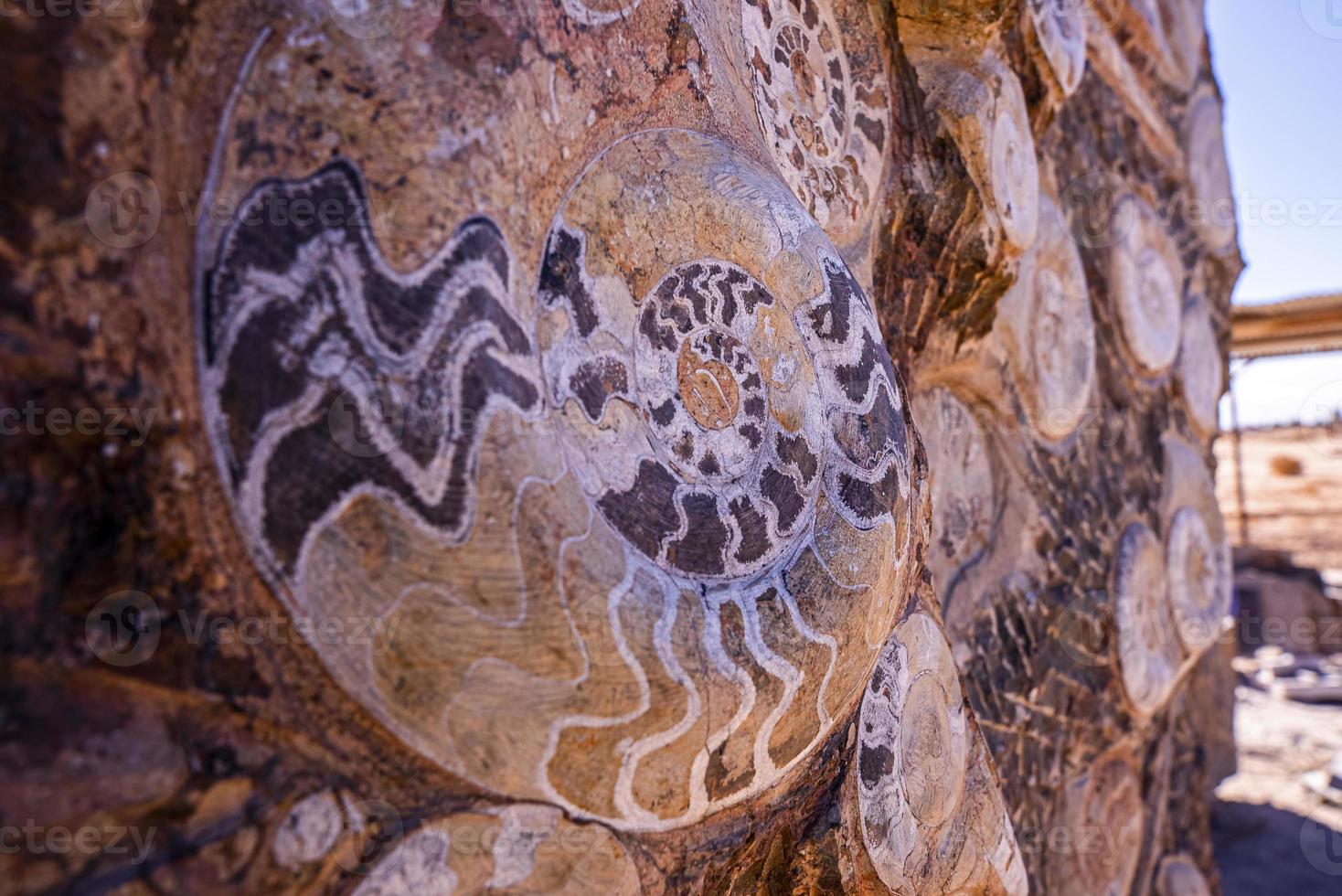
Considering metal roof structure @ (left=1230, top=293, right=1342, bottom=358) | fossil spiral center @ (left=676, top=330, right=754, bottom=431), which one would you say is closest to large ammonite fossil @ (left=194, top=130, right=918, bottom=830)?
fossil spiral center @ (left=676, top=330, right=754, bottom=431)

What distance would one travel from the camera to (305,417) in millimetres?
686

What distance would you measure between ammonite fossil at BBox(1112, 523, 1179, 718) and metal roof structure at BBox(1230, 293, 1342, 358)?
9.16 feet

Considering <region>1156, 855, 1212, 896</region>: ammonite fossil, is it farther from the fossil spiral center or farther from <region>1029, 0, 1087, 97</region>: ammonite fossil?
the fossil spiral center

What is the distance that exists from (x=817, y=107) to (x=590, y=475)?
0.80m

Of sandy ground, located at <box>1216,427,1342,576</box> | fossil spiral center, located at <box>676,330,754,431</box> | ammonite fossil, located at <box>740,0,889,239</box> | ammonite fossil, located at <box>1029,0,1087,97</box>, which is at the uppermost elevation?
ammonite fossil, located at <box>1029,0,1087,97</box>

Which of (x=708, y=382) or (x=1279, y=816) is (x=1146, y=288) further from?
(x=1279, y=816)

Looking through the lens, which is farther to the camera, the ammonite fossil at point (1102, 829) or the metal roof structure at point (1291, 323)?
the metal roof structure at point (1291, 323)

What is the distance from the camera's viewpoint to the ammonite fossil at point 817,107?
1.27 metres

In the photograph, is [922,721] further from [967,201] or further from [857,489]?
[967,201]

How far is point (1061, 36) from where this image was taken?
1940 millimetres

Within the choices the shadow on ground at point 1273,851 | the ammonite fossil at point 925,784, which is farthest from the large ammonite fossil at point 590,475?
the shadow on ground at point 1273,851

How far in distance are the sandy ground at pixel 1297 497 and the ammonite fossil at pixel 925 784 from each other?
7.71 meters

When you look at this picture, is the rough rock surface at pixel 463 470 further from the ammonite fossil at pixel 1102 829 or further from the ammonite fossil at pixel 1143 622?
the ammonite fossil at pixel 1143 622

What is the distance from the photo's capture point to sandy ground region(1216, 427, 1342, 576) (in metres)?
8.26
